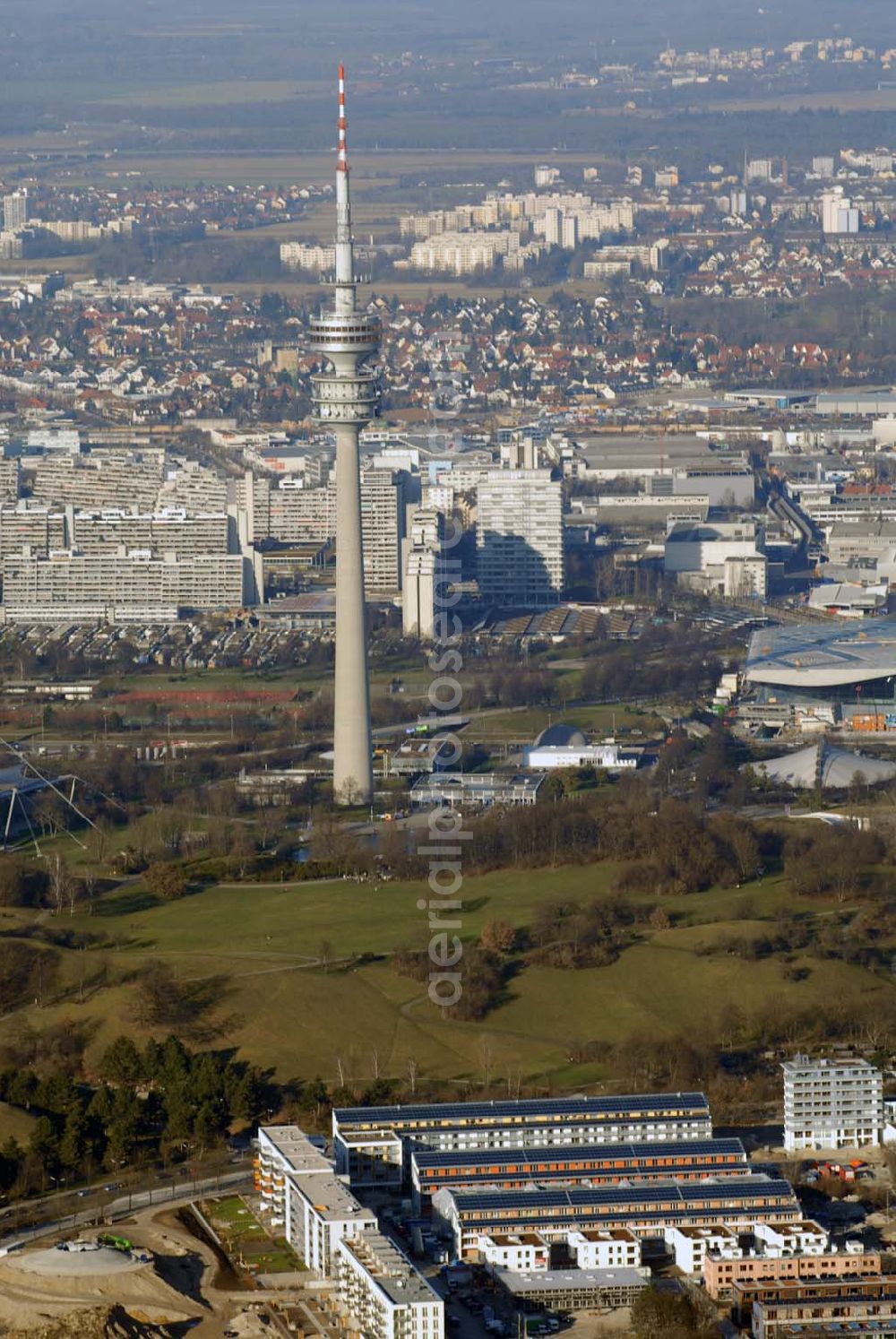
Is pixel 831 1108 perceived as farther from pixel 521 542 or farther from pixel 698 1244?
pixel 521 542

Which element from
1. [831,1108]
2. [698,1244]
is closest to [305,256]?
[831,1108]

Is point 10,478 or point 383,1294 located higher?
point 383,1294

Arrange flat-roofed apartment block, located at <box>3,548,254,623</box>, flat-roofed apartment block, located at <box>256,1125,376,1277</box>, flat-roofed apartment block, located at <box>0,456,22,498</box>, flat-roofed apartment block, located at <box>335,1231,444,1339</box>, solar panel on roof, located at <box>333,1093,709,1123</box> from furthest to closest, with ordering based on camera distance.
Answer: flat-roofed apartment block, located at <box>0,456,22,498</box>, flat-roofed apartment block, located at <box>3,548,254,623</box>, solar panel on roof, located at <box>333,1093,709,1123</box>, flat-roofed apartment block, located at <box>256,1125,376,1277</box>, flat-roofed apartment block, located at <box>335,1231,444,1339</box>

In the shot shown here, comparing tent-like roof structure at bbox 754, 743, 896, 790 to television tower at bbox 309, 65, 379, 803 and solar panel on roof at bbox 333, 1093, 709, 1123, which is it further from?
solar panel on roof at bbox 333, 1093, 709, 1123

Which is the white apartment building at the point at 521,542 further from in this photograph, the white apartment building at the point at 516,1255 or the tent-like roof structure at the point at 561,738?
the white apartment building at the point at 516,1255

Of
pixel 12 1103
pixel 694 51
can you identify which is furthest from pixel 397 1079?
pixel 694 51

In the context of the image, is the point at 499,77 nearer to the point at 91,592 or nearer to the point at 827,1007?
the point at 91,592

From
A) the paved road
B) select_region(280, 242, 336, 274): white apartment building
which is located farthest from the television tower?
select_region(280, 242, 336, 274): white apartment building
